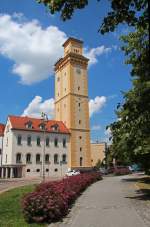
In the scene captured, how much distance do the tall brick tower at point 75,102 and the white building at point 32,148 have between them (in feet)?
7.61

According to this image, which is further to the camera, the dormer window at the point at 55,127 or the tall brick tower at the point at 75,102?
the tall brick tower at the point at 75,102

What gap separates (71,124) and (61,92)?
11.0 meters

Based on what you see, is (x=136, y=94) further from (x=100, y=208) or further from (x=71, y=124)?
(x=71, y=124)

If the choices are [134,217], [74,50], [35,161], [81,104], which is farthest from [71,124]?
[134,217]

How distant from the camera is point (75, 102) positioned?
272 ft

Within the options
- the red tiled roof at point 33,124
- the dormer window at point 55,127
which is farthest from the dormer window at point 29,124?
the dormer window at point 55,127

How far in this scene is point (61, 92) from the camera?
87688 mm

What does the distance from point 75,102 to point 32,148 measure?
16702 millimetres

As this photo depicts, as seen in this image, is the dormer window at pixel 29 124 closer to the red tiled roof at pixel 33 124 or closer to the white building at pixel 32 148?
the white building at pixel 32 148

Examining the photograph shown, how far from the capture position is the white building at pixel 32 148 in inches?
2840

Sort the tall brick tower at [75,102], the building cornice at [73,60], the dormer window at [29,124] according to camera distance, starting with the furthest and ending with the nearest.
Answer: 1. the building cornice at [73,60]
2. the tall brick tower at [75,102]
3. the dormer window at [29,124]

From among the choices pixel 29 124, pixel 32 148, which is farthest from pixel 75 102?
pixel 32 148

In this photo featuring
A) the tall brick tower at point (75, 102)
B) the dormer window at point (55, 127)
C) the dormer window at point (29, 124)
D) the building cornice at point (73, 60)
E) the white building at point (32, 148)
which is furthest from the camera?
the building cornice at point (73, 60)

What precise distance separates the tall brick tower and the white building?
2319 mm
